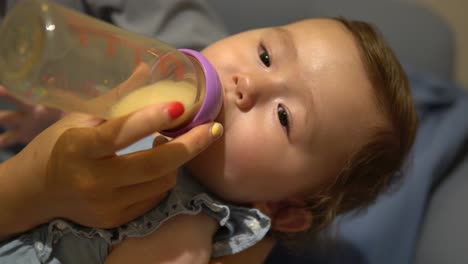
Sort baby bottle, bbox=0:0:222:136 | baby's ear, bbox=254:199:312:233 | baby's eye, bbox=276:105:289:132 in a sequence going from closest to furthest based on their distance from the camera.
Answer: baby bottle, bbox=0:0:222:136 < baby's eye, bbox=276:105:289:132 < baby's ear, bbox=254:199:312:233

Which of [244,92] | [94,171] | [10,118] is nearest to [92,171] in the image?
[94,171]

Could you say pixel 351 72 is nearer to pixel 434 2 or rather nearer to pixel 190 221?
pixel 190 221

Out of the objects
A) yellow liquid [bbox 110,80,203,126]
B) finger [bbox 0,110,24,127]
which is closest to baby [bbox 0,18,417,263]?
yellow liquid [bbox 110,80,203,126]

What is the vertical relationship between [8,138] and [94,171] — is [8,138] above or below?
below

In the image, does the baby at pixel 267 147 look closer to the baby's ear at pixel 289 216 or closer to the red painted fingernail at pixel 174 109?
the baby's ear at pixel 289 216

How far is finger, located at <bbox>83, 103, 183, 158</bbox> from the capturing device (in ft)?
1.76

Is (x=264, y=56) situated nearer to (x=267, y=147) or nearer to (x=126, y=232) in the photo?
(x=267, y=147)

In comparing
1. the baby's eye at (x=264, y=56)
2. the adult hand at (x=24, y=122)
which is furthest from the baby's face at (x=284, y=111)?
the adult hand at (x=24, y=122)

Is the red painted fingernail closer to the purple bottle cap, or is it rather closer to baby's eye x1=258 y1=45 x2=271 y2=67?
the purple bottle cap

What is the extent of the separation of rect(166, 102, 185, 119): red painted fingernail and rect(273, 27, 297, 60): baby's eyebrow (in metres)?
0.27

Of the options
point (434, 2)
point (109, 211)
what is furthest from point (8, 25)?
point (434, 2)

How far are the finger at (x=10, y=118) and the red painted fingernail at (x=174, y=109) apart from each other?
45cm

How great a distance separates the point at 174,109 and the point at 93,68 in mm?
111

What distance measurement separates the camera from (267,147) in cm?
73
